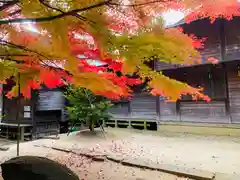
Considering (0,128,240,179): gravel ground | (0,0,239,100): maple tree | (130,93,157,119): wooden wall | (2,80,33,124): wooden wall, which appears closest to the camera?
(0,0,239,100): maple tree

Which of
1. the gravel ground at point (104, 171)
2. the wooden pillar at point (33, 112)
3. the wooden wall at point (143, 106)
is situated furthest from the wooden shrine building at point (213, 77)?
the wooden pillar at point (33, 112)

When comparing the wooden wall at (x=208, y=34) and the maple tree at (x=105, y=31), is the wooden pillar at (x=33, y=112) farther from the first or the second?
the maple tree at (x=105, y=31)

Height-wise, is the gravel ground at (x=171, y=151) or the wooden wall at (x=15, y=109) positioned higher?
the wooden wall at (x=15, y=109)

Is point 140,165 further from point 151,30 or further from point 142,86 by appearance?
point 142,86

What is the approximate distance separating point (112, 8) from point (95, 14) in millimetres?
178

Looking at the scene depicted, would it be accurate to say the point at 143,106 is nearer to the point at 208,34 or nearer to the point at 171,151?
the point at 208,34

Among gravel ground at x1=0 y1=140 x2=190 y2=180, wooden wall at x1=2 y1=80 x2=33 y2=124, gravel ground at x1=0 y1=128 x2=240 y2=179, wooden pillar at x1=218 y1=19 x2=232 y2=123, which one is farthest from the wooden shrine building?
wooden wall at x1=2 y1=80 x2=33 y2=124

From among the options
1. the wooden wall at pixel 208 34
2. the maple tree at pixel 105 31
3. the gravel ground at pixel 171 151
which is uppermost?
the wooden wall at pixel 208 34

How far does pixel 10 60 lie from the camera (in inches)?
117

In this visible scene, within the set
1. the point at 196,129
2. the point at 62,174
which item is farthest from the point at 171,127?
the point at 62,174

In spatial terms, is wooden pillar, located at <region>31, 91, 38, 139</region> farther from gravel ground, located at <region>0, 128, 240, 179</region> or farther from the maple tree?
the maple tree

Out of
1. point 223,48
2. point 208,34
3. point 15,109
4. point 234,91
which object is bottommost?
point 15,109

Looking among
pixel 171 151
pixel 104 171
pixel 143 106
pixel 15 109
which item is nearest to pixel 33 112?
pixel 15 109

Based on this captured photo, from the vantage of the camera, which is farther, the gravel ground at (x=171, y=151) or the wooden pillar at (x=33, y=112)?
the wooden pillar at (x=33, y=112)
